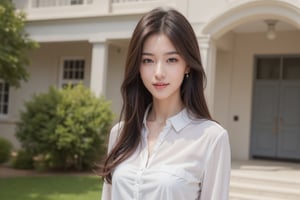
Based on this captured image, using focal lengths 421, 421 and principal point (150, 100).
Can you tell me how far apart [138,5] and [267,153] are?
5500 mm

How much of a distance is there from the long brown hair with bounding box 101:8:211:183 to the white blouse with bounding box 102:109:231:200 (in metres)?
0.11

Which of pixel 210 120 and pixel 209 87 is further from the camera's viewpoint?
pixel 209 87

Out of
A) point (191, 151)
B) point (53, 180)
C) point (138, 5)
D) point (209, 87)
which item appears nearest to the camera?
point (191, 151)

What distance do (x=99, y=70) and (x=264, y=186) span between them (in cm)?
567

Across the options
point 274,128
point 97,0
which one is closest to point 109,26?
point 97,0

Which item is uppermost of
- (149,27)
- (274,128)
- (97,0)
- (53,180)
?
(97,0)

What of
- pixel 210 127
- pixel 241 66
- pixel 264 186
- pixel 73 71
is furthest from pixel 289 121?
pixel 210 127

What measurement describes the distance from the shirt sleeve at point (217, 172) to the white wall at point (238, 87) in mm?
10681

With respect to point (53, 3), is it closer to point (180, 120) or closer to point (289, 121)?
point (289, 121)

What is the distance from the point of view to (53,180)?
9336mm

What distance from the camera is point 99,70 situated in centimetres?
1180

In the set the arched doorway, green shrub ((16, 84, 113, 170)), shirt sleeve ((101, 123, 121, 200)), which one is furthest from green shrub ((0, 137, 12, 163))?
shirt sleeve ((101, 123, 121, 200))

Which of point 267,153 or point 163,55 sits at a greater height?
point 163,55

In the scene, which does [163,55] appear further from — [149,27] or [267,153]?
[267,153]
